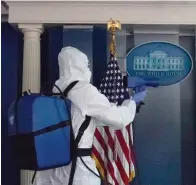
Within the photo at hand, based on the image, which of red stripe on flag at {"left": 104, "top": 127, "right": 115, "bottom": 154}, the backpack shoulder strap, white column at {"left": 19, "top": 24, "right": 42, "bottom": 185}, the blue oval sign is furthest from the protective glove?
white column at {"left": 19, "top": 24, "right": 42, "bottom": 185}

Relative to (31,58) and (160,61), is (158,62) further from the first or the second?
(31,58)

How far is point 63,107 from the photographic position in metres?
2.05

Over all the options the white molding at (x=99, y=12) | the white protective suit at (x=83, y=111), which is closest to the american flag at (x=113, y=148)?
the white molding at (x=99, y=12)

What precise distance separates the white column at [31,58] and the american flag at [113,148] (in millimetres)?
665

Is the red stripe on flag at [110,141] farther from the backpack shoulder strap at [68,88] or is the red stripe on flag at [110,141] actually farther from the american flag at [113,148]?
the backpack shoulder strap at [68,88]

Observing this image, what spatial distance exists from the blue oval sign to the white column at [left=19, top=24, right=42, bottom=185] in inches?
31.3

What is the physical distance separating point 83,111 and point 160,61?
1.59m

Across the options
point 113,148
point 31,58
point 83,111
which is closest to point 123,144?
point 113,148

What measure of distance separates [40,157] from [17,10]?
1698 mm

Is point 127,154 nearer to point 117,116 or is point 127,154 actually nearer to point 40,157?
point 117,116

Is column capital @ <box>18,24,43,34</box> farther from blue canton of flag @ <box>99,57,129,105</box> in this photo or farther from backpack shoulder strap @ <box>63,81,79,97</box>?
backpack shoulder strap @ <box>63,81,79,97</box>

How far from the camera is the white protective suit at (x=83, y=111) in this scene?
6.81 feet

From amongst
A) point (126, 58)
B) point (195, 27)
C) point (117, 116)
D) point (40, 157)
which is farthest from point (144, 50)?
point (40, 157)

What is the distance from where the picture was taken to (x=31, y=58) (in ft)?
10.8
